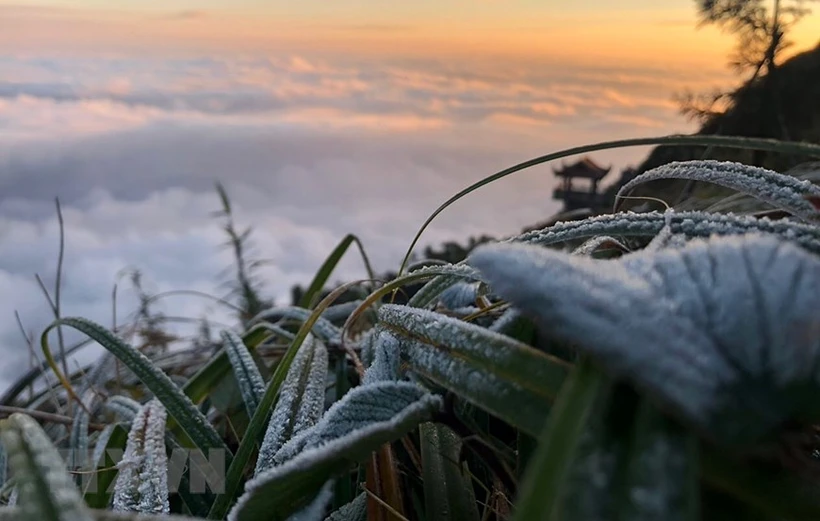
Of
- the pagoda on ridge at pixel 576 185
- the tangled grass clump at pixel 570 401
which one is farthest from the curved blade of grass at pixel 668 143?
the pagoda on ridge at pixel 576 185

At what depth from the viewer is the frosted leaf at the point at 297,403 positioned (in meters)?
0.32

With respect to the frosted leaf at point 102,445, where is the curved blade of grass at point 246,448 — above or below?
above

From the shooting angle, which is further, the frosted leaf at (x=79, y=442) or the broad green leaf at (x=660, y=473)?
the frosted leaf at (x=79, y=442)

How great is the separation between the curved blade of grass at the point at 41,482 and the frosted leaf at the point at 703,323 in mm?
119

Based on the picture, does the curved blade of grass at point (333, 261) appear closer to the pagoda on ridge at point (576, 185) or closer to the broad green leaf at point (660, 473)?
the broad green leaf at point (660, 473)

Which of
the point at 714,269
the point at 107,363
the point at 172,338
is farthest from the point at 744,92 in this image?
the point at 714,269

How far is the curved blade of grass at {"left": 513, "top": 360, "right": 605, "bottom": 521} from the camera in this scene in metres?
0.15

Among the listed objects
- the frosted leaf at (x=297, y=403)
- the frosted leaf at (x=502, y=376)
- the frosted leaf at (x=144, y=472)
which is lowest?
the frosted leaf at (x=144, y=472)

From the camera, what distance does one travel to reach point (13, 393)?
807mm

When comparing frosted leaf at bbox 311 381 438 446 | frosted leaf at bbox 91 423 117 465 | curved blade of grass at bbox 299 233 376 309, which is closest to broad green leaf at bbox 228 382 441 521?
frosted leaf at bbox 311 381 438 446

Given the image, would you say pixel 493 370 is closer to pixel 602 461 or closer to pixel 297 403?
pixel 602 461

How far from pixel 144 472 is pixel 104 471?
2.1 inches

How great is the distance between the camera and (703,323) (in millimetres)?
156

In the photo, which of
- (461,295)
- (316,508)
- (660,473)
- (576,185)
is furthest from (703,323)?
(576,185)
